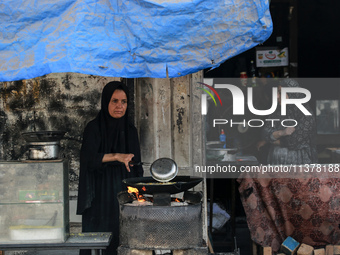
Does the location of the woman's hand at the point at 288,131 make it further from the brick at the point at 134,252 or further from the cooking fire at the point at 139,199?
the brick at the point at 134,252

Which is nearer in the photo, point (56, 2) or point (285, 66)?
point (56, 2)

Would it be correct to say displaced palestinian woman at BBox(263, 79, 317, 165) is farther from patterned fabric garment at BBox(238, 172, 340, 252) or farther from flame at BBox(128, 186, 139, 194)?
flame at BBox(128, 186, 139, 194)

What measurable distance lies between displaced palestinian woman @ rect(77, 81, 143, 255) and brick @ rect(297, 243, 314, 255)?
1.97 m

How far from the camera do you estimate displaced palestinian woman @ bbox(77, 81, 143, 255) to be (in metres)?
4.39

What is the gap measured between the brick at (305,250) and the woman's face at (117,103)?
2.40 meters

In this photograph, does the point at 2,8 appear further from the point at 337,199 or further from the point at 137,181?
the point at 337,199

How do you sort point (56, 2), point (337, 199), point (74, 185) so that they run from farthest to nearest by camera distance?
point (74, 185)
point (337, 199)
point (56, 2)

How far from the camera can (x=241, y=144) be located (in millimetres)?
7355

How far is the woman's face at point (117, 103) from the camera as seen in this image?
442 cm

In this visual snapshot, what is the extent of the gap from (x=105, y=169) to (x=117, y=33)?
1.37 metres

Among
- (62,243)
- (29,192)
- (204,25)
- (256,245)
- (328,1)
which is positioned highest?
(328,1)

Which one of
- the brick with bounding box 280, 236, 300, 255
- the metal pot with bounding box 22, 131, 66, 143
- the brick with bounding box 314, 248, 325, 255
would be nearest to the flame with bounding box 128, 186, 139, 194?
the metal pot with bounding box 22, 131, 66, 143

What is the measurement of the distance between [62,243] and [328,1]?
6.89m

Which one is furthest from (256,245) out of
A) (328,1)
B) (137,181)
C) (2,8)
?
(328,1)
